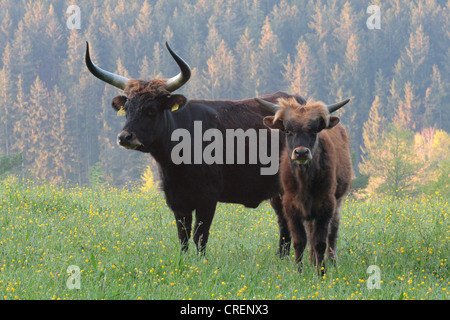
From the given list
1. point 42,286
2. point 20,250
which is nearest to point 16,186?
point 20,250

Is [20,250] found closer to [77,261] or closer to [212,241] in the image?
[77,261]

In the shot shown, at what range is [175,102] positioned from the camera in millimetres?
7285

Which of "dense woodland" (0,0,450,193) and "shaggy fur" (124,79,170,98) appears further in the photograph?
"dense woodland" (0,0,450,193)

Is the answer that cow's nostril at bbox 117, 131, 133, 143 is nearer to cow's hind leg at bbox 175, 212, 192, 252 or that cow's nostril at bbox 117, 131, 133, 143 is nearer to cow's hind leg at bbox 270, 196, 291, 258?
cow's hind leg at bbox 175, 212, 192, 252

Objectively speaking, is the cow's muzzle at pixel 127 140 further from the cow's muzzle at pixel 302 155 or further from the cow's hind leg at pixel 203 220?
the cow's muzzle at pixel 302 155

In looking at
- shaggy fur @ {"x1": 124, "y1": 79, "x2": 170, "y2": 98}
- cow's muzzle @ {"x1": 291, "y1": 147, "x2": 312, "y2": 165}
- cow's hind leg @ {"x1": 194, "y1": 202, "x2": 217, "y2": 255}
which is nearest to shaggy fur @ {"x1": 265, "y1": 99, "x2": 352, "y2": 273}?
cow's muzzle @ {"x1": 291, "y1": 147, "x2": 312, "y2": 165}

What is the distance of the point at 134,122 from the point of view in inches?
275

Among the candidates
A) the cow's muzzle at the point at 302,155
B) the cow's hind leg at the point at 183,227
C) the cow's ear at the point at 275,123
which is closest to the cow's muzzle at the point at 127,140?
the cow's hind leg at the point at 183,227

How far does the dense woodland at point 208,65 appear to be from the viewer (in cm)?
8700

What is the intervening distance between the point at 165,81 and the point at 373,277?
11.0ft

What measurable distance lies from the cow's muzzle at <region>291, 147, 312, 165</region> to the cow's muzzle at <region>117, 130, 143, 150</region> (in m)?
1.80

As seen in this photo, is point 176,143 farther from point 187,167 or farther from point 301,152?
point 301,152

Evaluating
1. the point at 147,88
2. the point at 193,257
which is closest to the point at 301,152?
the point at 193,257

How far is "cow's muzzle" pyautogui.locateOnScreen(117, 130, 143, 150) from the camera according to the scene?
22.1 ft
